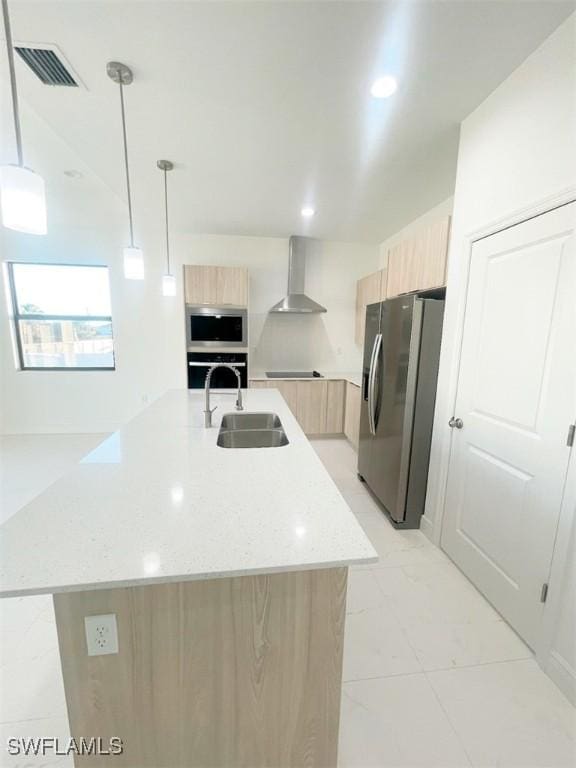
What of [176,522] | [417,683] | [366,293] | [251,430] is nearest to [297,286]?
[366,293]

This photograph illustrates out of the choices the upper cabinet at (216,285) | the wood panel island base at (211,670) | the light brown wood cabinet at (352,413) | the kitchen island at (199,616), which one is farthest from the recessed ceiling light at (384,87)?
the light brown wood cabinet at (352,413)

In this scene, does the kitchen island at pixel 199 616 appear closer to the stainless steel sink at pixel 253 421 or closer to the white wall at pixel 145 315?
the stainless steel sink at pixel 253 421

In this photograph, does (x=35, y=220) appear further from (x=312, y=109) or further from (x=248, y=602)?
(x=312, y=109)

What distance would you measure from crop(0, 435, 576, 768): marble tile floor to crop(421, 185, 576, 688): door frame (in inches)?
4.6

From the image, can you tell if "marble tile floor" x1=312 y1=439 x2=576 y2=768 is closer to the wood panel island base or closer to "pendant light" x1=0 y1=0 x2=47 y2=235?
the wood panel island base

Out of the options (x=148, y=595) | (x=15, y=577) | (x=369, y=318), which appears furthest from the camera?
(x=369, y=318)

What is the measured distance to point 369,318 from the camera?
114 inches

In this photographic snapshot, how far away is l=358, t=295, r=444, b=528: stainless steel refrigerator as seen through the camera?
7.16 feet

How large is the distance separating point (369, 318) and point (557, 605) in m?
2.24

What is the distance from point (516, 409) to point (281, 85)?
6.82 feet

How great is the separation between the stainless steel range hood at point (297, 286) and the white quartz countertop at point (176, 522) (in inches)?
116

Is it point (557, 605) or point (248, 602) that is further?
point (557, 605)

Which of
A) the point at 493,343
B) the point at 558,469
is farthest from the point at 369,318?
the point at 558,469

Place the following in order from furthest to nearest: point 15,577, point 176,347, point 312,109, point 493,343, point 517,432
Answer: point 176,347 → point 312,109 → point 493,343 → point 517,432 → point 15,577
